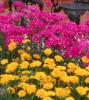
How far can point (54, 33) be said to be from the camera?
12.2 feet

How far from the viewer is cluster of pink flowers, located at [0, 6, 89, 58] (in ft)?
11.6

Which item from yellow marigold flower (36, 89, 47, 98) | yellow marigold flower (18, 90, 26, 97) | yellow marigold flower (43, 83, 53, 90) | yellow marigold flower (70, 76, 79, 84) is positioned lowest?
yellow marigold flower (18, 90, 26, 97)

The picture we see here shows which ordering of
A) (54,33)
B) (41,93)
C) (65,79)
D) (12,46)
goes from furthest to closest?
(54,33) < (12,46) < (65,79) < (41,93)

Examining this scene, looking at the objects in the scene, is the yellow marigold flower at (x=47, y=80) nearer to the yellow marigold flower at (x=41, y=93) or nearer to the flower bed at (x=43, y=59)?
the flower bed at (x=43, y=59)

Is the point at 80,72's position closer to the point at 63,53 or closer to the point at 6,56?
the point at 63,53

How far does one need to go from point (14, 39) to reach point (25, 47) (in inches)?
9.0

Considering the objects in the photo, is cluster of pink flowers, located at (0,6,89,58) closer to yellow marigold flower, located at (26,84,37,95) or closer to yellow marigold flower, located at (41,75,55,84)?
yellow marigold flower, located at (41,75,55,84)

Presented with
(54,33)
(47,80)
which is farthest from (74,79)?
(54,33)

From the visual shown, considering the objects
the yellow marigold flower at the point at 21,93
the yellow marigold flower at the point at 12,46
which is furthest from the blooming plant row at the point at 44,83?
the yellow marigold flower at the point at 12,46

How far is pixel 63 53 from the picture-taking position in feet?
12.2

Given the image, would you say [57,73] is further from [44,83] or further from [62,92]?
[62,92]

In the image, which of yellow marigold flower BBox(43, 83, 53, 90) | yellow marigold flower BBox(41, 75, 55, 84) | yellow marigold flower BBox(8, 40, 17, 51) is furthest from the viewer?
yellow marigold flower BBox(8, 40, 17, 51)

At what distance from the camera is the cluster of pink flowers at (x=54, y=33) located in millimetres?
3531

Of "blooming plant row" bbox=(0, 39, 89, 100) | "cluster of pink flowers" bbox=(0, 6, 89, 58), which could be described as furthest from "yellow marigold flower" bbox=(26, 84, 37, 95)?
"cluster of pink flowers" bbox=(0, 6, 89, 58)
